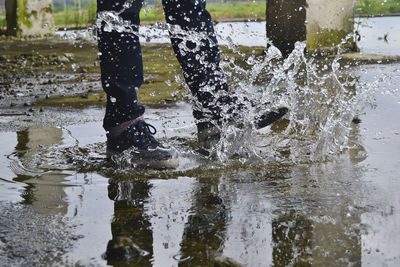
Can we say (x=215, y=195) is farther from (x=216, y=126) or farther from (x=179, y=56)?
(x=179, y=56)

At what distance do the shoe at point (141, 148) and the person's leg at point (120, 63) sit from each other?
0.06 m

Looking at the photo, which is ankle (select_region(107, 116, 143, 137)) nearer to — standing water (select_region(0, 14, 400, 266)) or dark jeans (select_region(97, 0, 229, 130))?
dark jeans (select_region(97, 0, 229, 130))

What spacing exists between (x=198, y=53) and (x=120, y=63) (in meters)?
0.35

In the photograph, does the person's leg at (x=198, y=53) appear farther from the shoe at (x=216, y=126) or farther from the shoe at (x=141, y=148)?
the shoe at (x=141, y=148)

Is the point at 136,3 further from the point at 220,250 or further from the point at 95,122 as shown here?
the point at 220,250

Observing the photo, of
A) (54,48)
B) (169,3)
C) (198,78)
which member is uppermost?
(169,3)

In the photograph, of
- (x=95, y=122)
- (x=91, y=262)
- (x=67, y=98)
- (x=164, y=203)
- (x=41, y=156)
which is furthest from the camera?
(x=67, y=98)

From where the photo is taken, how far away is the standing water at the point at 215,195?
1630 millimetres

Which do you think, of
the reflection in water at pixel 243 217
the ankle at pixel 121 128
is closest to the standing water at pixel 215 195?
the reflection in water at pixel 243 217

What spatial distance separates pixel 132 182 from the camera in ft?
7.77

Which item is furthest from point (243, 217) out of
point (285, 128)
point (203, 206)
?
point (285, 128)

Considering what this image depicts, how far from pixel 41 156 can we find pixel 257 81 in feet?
7.45

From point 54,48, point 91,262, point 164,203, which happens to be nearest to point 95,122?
point 164,203

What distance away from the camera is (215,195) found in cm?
214
